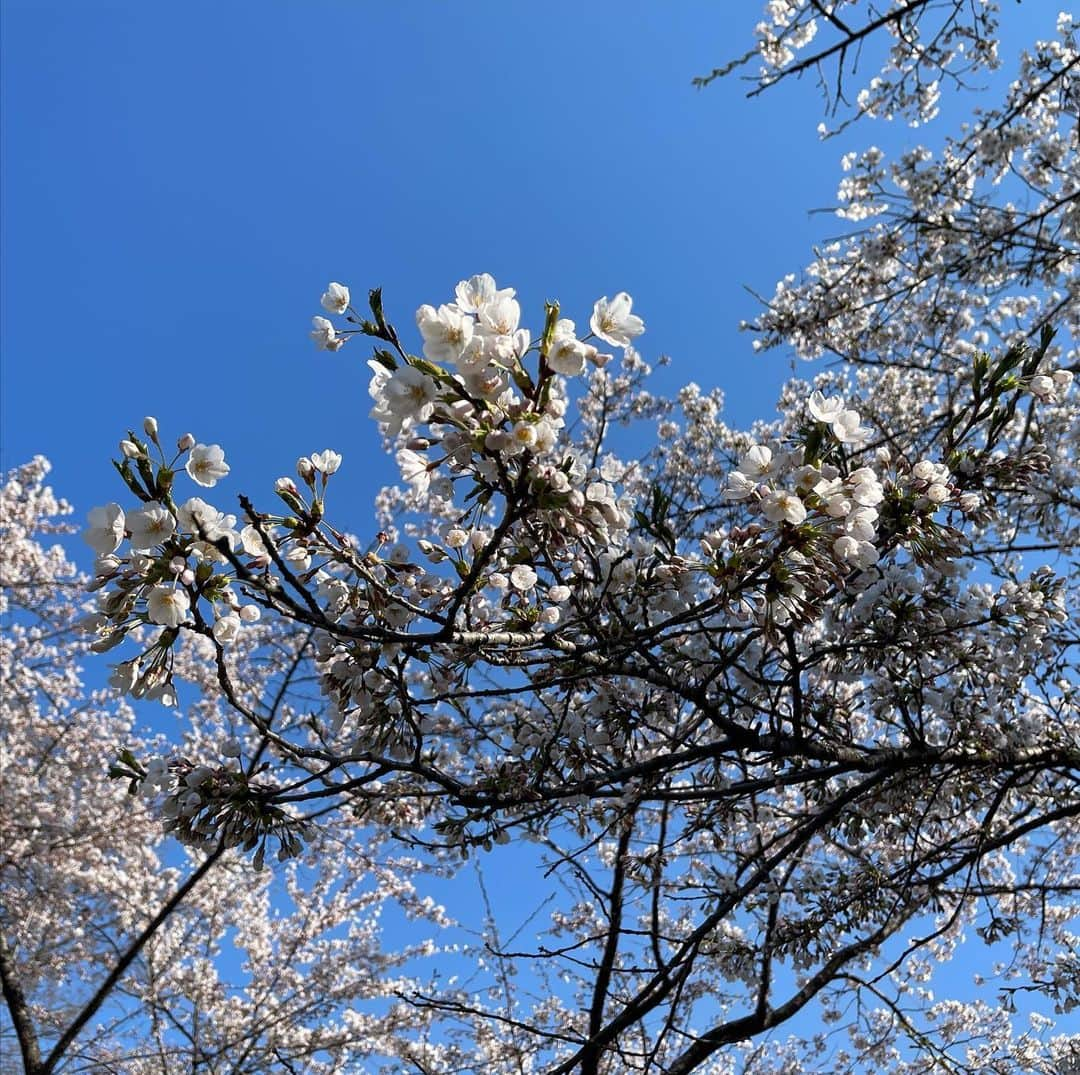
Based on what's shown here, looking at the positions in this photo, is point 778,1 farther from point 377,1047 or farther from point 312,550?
point 377,1047

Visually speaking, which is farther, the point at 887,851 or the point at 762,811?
the point at 887,851

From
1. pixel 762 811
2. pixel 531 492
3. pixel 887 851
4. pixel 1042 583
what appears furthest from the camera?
pixel 887 851

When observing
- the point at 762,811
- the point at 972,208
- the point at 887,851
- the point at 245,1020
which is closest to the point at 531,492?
the point at 762,811

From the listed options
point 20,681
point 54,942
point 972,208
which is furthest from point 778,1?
point 54,942

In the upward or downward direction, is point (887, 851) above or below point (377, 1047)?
above

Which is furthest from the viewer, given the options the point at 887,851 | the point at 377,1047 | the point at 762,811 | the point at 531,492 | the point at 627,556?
the point at 377,1047

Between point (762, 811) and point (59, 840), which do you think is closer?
point (762, 811)

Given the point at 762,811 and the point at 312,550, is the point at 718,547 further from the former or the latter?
the point at 762,811

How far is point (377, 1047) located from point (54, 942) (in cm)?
406

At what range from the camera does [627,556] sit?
2.23 metres

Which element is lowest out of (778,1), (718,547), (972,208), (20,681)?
(718,547)

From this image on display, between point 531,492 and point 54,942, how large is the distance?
10727 millimetres

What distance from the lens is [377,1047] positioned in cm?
938

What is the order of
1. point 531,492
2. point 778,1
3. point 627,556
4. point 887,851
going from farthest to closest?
1. point 778,1
2. point 887,851
3. point 627,556
4. point 531,492
